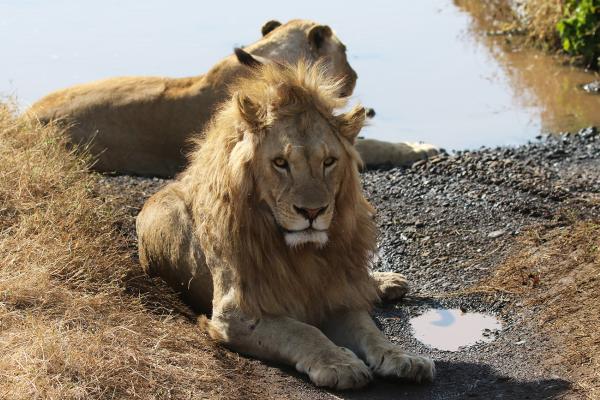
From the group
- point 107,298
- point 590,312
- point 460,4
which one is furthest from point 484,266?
point 460,4

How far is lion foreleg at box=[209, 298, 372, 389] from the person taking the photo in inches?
190

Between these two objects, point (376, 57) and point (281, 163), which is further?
point (376, 57)

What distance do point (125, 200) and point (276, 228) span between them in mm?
2661

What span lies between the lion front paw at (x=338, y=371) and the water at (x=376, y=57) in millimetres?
5802

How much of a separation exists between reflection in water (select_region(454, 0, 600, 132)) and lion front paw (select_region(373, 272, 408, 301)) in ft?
16.0

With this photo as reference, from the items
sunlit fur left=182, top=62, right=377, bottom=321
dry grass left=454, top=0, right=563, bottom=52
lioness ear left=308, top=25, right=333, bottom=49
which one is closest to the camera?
sunlit fur left=182, top=62, right=377, bottom=321

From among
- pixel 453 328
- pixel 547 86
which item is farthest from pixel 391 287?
pixel 547 86

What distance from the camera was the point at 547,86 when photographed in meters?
12.4

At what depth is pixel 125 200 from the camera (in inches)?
299

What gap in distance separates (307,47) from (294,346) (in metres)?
5.33

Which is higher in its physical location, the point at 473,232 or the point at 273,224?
the point at 273,224

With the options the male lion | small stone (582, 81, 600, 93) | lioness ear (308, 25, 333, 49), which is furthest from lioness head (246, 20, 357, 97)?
the male lion

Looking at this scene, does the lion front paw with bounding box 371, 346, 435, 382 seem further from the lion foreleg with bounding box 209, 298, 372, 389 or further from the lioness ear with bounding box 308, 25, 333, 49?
the lioness ear with bounding box 308, 25, 333, 49

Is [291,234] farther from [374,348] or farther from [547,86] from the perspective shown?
[547,86]
